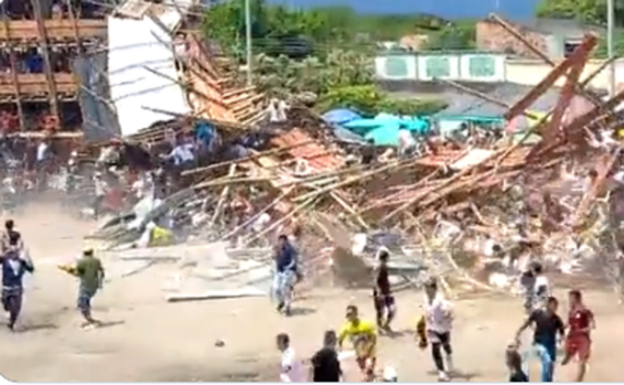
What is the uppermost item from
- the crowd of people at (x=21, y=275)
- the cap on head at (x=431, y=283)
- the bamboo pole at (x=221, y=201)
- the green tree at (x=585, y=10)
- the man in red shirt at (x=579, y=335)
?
the green tree at (x=585, y=10)

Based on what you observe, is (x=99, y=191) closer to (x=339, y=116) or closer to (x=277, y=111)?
(x=277, y=111)

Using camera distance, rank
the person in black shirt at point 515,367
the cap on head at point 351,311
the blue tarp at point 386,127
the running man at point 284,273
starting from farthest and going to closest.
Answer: the blue tarp at point 386,127, the running man at point 284,273, the cap on head at point 351,311, the person in black shirt at point 515,367

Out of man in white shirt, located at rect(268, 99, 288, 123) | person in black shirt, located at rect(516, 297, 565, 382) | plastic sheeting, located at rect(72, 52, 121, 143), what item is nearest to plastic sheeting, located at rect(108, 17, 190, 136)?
plastic sheeting, located at rect(72, 52, 121, 143)

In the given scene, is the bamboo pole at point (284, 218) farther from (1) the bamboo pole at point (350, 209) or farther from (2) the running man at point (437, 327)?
(2) the running man at point (437, 327)

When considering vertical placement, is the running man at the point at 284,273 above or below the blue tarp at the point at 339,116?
below

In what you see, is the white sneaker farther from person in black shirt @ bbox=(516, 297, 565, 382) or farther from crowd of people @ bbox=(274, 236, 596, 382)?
person in black shirt @ bbox=(516, 297, 565, 382)

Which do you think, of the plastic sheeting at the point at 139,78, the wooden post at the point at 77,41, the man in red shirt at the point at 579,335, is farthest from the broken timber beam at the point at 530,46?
the wooden post at the point at 77,41

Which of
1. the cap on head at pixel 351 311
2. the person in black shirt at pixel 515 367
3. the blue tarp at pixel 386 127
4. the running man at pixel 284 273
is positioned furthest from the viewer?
the blue tarp at pixel 386 127

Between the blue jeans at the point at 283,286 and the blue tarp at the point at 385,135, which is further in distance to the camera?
the blue tarp at the point at 385,135
